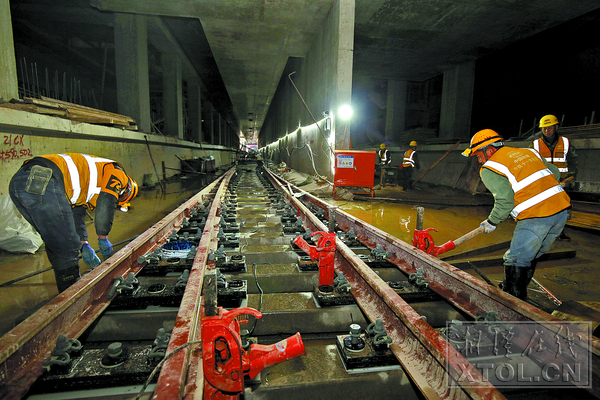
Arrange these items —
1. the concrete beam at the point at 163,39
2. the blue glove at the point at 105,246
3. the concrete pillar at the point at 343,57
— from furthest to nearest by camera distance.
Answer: the concrete beam at the point at 163,39
the concrete pillar at the point at 343,57
the blue glove at the point at 105,246

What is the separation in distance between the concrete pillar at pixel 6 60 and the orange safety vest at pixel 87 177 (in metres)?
4.10

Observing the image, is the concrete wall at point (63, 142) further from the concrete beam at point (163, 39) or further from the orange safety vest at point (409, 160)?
the orange safety vest at point (409, 160)

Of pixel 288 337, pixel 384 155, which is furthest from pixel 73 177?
pixel 384 155

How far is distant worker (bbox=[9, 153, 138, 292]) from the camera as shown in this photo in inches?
99.7

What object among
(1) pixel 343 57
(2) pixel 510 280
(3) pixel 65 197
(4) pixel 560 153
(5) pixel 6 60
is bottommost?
(2) pixel 510 280

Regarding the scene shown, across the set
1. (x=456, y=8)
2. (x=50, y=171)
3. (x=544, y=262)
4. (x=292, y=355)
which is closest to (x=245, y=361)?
(x=292, y=355)

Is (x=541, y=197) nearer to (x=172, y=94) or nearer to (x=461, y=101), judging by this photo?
(x=461, y=101)

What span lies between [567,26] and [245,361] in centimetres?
1697

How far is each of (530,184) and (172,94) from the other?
61.1 feet

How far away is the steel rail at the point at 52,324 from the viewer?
1414 mm

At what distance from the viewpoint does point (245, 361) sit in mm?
1329

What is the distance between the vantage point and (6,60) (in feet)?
17.2

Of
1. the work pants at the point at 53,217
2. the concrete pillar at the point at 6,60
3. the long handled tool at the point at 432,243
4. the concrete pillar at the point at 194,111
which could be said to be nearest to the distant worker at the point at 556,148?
the long handled tool at the point at 432,243

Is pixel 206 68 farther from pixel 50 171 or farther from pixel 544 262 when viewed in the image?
pixel 544 262
